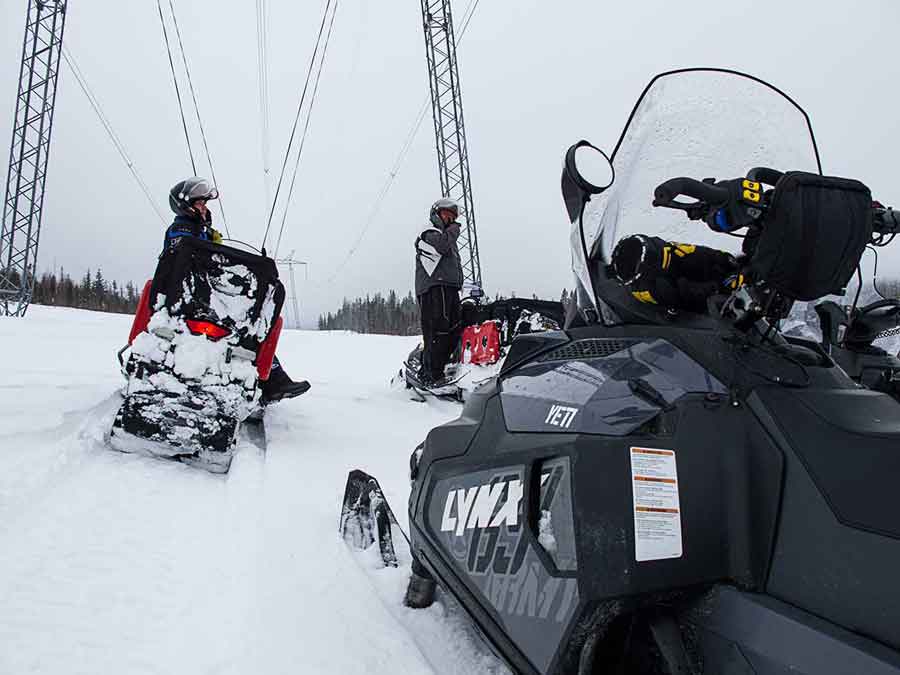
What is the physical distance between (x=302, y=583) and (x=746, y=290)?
1.45 m

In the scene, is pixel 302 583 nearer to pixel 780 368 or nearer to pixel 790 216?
pixel 780 368

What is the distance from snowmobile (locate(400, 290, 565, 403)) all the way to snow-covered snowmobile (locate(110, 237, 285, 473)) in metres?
1.77

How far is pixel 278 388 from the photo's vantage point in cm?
413

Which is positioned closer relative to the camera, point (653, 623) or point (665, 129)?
point (653, 623)

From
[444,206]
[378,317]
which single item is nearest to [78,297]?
[378,317]

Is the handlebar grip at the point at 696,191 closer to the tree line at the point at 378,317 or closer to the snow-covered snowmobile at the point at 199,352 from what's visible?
the snow-covered snowmobile at the point at 199,352

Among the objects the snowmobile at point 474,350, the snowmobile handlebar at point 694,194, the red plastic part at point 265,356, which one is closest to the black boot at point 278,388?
the red plastic part at point 265,356

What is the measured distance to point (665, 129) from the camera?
5.40 feet

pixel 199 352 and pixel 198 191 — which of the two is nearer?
pixel 199 352

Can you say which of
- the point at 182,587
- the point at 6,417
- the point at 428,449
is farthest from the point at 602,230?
the point at 6,417

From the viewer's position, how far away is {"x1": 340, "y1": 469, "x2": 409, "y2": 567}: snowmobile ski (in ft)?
6.70

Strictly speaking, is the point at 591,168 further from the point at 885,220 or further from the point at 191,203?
the point at 191,203

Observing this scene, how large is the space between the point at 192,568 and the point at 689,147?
6.28 ft

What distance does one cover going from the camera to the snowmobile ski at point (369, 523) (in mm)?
2041
